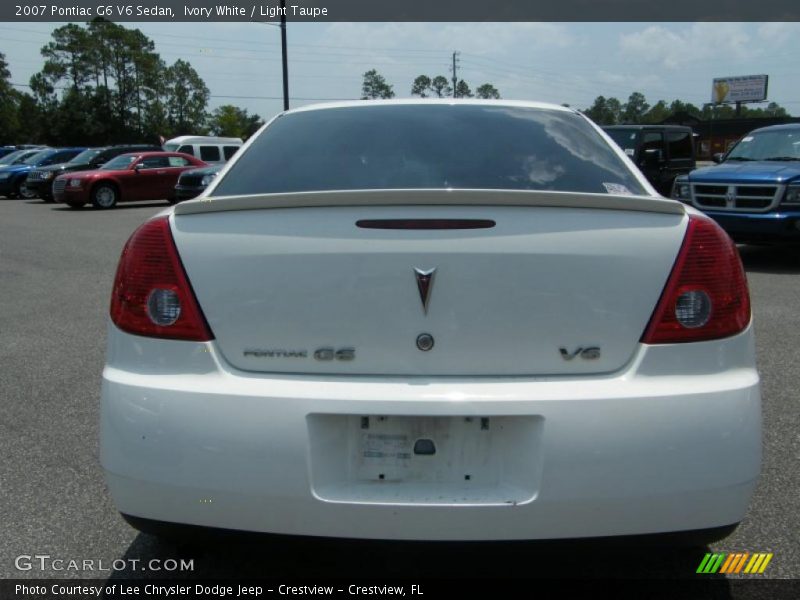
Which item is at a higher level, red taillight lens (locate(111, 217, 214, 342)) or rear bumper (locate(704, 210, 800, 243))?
red taillight lens (locate(111, 217, 214, 342))

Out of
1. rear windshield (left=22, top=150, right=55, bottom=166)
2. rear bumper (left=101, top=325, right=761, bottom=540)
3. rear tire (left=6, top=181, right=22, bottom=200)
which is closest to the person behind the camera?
rear bumper (left=101, top=325, right=761, bottom=540)

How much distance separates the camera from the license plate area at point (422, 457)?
6.52ft

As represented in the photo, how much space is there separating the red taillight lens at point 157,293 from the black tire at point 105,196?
2018cm

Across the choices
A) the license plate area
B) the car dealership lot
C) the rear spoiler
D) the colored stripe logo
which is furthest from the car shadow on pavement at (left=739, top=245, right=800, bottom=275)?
the license plate area

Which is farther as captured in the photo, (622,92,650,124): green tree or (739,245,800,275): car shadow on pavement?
(622,92,650,124): green tree

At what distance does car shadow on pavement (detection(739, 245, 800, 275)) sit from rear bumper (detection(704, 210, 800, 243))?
0.38m

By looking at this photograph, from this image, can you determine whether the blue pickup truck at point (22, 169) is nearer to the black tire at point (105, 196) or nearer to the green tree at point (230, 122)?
the black tire at point (105, 196)

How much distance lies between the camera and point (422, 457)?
201 centimetres

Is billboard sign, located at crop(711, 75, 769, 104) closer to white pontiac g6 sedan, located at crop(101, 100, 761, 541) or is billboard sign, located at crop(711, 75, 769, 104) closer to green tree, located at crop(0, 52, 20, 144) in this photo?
green tree, located at crop(0, 52, 20, 144)

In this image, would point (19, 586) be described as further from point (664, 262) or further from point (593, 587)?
point (664, 262)

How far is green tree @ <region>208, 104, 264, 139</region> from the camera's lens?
103562 millimetres

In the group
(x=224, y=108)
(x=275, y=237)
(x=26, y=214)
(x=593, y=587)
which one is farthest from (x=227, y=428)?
(x=224, y=108)

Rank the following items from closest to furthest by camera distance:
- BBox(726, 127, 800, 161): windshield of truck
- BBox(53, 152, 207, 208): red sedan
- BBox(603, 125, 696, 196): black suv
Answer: BBox(726, 127, 800, 161): windshield of truck → BBox(603, 125, 696, 196): black suv → BBox(53, 152, 207, 208): red sedan

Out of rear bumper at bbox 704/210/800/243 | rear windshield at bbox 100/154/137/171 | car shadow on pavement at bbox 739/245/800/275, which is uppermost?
rear windshield at bbox 100/154/137/171
